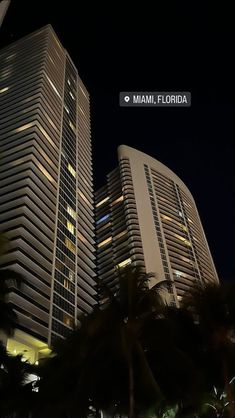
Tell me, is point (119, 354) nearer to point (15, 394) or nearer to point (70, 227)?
point (15, 394)

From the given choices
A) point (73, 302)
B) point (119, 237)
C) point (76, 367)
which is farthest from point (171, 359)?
point (119, 237)

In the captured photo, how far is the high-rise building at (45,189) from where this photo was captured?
73688 millimetres

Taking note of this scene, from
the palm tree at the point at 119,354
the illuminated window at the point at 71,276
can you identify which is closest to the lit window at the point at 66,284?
the illuminated window at the point at 71,276

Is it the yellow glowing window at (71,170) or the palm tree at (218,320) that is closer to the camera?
the palm tree at (218,320)

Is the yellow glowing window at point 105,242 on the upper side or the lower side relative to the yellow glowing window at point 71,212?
upper

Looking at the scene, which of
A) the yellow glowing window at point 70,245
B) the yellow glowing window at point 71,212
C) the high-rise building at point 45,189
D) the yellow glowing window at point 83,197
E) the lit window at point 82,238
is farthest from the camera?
the yellow glowing window at point 83,197

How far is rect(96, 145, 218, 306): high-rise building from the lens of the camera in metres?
124

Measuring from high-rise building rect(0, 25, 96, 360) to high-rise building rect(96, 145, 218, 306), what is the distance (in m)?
22.0

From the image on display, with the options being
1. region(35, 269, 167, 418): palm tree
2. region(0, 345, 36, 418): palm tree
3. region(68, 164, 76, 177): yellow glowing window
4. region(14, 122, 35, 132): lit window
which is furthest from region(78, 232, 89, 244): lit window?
region(35, 269, 167, 418): palm tree

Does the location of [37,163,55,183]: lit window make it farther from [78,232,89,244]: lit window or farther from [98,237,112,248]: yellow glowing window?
[98,237,112,248]: yellow glowing window

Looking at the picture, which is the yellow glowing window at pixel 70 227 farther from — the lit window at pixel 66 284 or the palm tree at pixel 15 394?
→ the palm tree at pixel 15 394

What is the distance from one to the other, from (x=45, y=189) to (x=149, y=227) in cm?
5083

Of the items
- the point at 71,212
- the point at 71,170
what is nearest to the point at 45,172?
the point at 71,212

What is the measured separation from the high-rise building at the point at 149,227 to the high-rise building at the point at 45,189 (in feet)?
72.0
